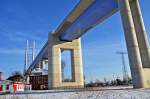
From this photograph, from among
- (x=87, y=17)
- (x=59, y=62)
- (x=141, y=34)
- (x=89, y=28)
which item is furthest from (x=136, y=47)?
(x=59, y=62)

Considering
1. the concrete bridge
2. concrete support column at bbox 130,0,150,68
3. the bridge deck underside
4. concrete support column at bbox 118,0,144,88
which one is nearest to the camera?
concrete support column at bbox 118,0,144,88

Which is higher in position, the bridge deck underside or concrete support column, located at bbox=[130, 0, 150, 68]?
the bridge deck underside

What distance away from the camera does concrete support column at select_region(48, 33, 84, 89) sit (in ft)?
110

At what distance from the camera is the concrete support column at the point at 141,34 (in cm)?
Result: 1605

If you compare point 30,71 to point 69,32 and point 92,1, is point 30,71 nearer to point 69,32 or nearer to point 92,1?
point 69,32

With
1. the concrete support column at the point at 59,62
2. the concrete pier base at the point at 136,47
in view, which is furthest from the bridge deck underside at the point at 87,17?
the concrete pier base at the point at 136,47

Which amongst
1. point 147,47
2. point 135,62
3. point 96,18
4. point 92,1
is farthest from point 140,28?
point 96,18

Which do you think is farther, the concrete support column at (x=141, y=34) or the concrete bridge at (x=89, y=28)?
the concrete support column at (x=141, y=34)

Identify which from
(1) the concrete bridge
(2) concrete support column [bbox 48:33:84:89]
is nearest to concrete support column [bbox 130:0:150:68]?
(1) the concrete bridge

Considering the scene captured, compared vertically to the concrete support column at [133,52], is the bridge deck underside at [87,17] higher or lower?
higher

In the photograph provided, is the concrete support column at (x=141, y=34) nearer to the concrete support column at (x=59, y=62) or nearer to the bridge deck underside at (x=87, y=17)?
the bridge deck underside at (x=87, y=17)

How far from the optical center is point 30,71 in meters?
78.5

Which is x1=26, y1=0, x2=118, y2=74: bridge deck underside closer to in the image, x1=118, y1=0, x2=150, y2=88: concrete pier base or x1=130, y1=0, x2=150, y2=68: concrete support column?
x1=130, y1=0, x2=150, y2=68: concrete support column

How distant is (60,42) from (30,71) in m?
46.7
